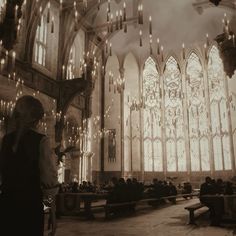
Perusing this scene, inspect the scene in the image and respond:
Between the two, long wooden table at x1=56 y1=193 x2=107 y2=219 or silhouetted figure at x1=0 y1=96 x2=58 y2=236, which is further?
long wooden table at x1=56 y1=193 x2=107 y2=219

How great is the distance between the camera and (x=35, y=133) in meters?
2.04

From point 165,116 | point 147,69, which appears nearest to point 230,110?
point 165,116

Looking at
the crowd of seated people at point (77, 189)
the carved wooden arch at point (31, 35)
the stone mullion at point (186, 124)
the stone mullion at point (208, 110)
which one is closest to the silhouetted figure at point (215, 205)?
the crowd of seated people at point (77, 189)

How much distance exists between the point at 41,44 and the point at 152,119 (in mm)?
11161

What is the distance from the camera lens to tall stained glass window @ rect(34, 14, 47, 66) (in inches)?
624

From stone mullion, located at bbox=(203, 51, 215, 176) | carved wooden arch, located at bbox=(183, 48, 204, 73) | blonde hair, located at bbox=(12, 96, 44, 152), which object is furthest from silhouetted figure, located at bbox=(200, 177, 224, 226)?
carved wooden arch, located at bbox=(183, 48, 204, 73)

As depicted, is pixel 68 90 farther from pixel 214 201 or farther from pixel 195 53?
pixel 195 53

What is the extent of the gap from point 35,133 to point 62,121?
46.6 feet

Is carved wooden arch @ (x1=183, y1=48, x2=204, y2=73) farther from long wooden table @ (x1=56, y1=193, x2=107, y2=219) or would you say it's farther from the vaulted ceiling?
long wooden table @ (x1=56, y1=193, x2=107, y2=219)

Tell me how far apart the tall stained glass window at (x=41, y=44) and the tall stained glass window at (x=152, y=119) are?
33.4 ft

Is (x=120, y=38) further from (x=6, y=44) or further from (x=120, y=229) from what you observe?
(x=120, y=229)

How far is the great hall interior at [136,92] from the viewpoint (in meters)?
16.5

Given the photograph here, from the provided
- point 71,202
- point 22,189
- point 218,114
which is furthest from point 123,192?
point 218,114

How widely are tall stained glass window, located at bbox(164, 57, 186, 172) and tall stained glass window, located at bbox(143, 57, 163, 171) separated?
0.64 m
